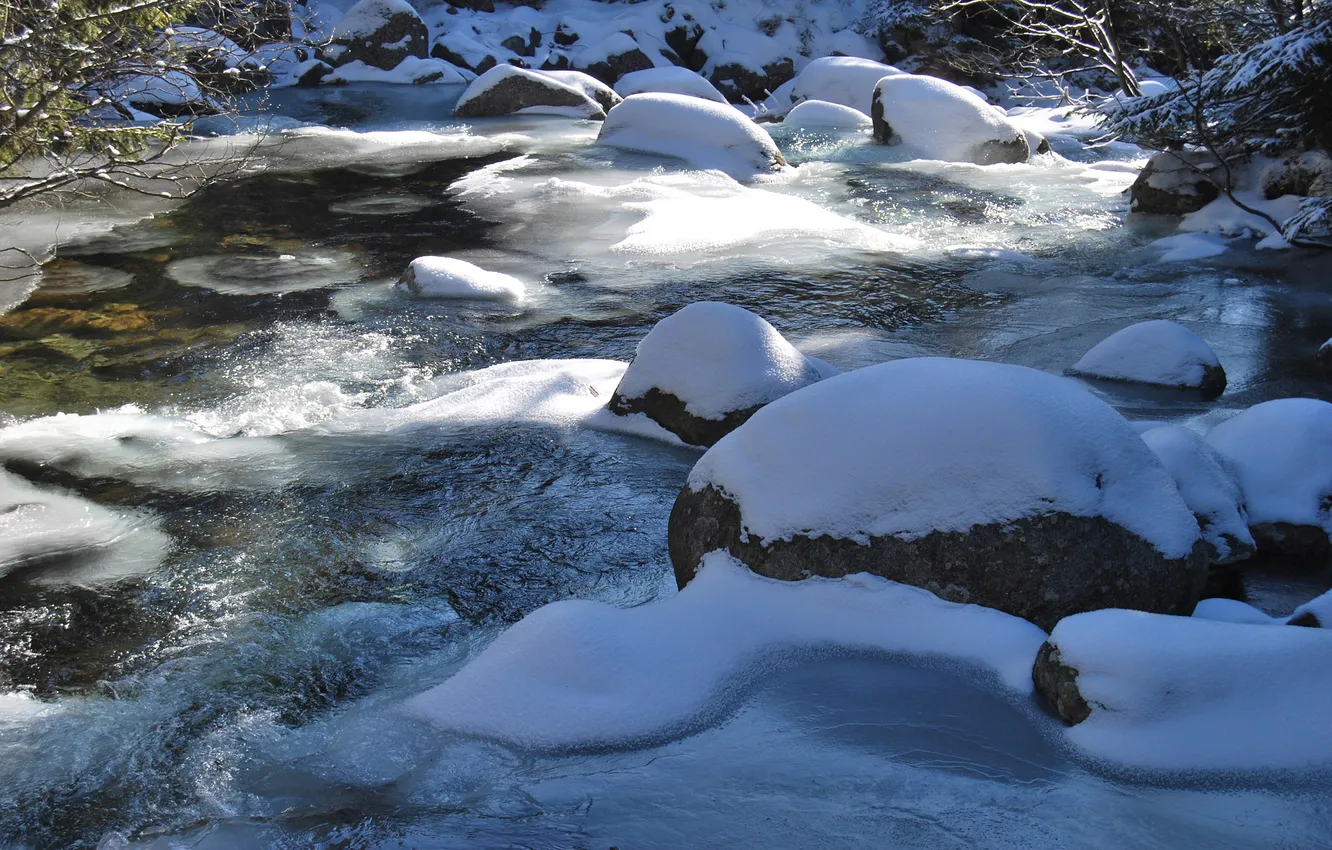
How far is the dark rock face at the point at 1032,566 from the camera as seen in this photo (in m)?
3.64

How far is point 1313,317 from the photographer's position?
7914mm

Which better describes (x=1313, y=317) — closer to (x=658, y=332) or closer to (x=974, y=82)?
(x=658, y=332)

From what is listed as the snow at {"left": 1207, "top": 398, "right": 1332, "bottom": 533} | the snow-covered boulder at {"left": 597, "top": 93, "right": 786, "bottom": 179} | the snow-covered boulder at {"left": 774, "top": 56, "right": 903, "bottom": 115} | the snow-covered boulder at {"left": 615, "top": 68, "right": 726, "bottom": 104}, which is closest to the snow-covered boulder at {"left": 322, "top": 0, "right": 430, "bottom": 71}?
the snow-covered boulder at {"left": 615, "top": 68, "right": 726, "bottom": 104}

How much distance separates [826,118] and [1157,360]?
434 inches

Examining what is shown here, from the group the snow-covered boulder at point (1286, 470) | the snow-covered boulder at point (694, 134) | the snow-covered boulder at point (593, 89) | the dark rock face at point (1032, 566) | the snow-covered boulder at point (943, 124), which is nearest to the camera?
the dark rock face at point (1032, 566)

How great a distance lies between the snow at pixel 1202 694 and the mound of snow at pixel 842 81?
16438 mm

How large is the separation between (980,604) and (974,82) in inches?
815

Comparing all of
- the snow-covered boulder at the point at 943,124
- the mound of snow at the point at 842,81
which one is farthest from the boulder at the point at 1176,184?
the mound of snow at the point at 842,81

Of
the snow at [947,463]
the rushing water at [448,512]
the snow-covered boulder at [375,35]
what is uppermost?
the snow-covered boulder at [375,35]

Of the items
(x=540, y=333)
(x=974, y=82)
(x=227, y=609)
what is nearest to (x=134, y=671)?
(x=227, y=609)

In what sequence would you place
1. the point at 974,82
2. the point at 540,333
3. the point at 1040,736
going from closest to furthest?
1. the point at 1040,736
2. the point at 540,333
3. the point at 974,82

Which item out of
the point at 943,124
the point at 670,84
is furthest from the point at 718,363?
the point at 670,84

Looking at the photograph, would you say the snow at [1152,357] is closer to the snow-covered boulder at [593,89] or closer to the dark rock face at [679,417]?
the dark rock face at [679,417]

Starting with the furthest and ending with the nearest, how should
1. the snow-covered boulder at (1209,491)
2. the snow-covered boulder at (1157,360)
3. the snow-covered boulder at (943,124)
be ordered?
the snow-covered boulder at (943,124), the snow-covered boulder at (1157,360), the snow-covered boulder at (1209,491)
